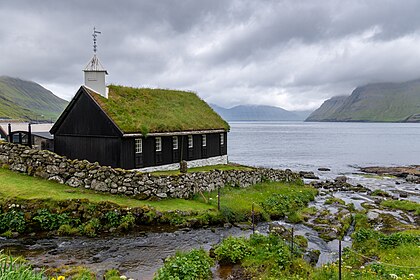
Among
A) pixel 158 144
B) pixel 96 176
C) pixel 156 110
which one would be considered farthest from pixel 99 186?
pixel 156 110

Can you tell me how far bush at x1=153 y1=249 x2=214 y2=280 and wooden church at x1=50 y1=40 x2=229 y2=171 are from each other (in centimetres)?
1456

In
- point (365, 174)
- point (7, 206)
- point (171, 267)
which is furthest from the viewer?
point (365, 174)

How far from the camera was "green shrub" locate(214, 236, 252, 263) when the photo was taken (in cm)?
1617

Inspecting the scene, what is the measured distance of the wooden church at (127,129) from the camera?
2845cm

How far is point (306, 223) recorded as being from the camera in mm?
25250

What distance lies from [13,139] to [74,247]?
26132 millimetres

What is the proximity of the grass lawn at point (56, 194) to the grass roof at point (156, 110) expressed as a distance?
639cm

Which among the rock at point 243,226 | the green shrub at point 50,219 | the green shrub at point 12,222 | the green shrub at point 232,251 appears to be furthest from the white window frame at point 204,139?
the green shrub at point 232,251

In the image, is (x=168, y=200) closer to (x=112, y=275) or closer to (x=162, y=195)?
(x=162, y=195)

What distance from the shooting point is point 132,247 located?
18.4 metres

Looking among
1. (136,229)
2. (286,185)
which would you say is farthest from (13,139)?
(286,185)

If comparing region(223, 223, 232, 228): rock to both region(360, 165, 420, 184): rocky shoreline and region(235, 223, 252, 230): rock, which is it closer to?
region(235, 223, 252, 230): rock

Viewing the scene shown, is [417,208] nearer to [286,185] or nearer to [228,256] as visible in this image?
[286,185]

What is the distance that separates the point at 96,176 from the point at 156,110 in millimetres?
11376
